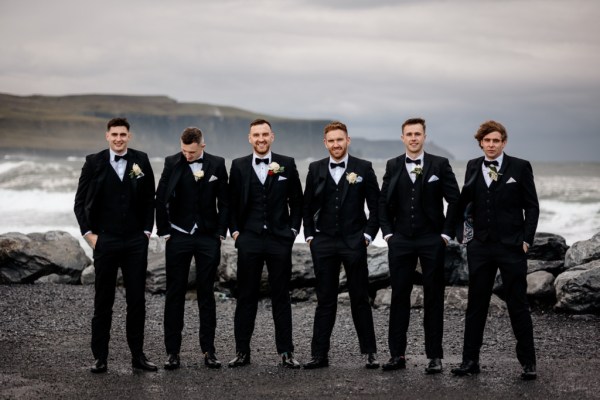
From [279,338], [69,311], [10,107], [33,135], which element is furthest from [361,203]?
[10,107]

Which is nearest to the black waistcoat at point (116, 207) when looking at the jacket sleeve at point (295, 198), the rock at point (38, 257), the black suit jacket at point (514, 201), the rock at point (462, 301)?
the jacket sleeve at point (295, 198)

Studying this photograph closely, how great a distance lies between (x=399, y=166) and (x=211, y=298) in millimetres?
2225

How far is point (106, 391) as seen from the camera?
6.35 metres

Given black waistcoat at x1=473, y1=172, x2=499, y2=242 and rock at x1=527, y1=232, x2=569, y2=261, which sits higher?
black waistcoat at x1=473, y1=172, x2=499, y2=242

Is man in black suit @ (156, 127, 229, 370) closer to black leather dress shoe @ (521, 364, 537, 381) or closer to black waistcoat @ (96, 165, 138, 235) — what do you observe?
black waistcoat @ (96, 165, 138, 235)

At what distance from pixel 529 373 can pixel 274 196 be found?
2.86 metres

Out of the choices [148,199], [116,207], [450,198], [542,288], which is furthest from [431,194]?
[542,288]

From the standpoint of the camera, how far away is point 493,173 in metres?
6.92

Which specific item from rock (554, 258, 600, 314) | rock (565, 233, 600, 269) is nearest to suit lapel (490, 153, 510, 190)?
rock (554, 258, 600, 314)

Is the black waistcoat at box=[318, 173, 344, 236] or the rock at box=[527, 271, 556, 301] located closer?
the black waistcoat at box=[318, 173, 344, 236]

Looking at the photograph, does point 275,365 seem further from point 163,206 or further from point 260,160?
point 260,160

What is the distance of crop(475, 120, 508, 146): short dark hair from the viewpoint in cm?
699

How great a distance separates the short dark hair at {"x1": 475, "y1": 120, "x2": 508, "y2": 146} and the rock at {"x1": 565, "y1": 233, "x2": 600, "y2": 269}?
516cm

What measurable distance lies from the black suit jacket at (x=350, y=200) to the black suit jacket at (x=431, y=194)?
0.12 m
